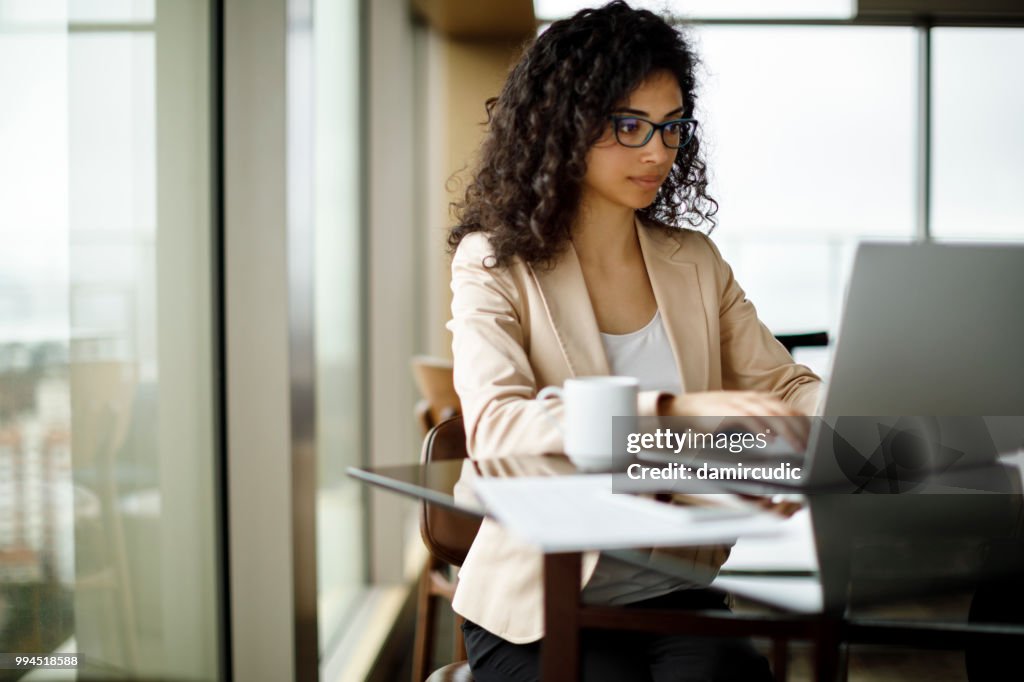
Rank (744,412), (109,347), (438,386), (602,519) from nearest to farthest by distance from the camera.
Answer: (602,519) → (744,412) → (109,347) → (438,386)

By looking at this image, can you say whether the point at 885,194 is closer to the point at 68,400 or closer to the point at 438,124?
the point at 438,124

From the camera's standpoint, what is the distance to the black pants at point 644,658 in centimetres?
116

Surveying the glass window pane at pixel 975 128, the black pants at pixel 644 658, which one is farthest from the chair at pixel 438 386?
the glass window pane at pixel 975 128

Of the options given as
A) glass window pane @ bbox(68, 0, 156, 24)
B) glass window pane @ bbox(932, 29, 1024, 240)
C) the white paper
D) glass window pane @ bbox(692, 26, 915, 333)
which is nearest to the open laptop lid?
the white paper

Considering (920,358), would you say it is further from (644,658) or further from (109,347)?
(109,347)

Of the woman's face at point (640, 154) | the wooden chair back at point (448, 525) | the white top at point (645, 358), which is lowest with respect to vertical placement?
the wooden chair back at point (448, 525)

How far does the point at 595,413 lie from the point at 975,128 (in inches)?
163

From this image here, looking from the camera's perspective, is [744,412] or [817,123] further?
[817,123]

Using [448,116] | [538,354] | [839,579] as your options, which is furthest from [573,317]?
[448,116]

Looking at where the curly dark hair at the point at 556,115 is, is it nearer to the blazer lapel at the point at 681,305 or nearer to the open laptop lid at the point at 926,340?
the blazer lapel at the point at 681,305

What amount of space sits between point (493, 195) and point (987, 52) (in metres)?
3.85

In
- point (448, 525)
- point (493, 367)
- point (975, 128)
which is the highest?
point (975, 128)

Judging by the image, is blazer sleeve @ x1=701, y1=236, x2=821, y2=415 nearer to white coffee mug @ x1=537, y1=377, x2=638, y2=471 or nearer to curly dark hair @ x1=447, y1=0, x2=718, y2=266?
curly dark hair @ x1=447, y1=0, x2=718, y2=266

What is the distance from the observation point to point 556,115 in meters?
1.47
